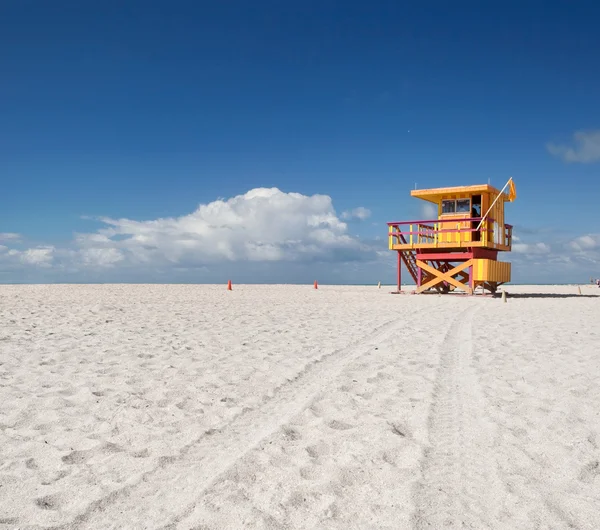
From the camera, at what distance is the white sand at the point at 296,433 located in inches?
126

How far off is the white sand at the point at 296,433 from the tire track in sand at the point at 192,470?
0.02 metres

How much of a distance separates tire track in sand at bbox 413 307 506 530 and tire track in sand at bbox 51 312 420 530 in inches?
57.1

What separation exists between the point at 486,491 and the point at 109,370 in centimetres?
509

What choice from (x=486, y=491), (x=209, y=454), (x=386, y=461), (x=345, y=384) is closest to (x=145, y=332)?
(x=345, y=384)

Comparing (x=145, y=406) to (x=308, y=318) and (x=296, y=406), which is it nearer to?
(x=296, y=406)

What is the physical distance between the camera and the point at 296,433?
14.7ft

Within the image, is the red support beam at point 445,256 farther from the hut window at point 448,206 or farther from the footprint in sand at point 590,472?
the footprint in sand at point 590,472

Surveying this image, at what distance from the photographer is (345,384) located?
20.1ft

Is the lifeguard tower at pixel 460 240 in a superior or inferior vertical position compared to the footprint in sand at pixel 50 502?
superior

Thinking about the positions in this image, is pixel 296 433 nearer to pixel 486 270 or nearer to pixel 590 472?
pixel 590 472

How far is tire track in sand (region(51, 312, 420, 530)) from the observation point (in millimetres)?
3109

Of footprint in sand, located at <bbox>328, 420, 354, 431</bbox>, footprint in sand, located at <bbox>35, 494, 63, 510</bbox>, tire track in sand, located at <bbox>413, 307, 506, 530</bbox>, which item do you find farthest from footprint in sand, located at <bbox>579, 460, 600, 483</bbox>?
footprint in sand, located at <bbox>35, 494, 63, 510</bbox>

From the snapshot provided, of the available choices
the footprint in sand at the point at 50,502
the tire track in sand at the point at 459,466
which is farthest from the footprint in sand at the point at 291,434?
the footprint in sand at the point at 50,502

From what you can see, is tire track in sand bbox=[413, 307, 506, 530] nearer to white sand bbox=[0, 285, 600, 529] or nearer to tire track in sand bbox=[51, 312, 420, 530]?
white sand bbox=[0, 285, 600, 529]
